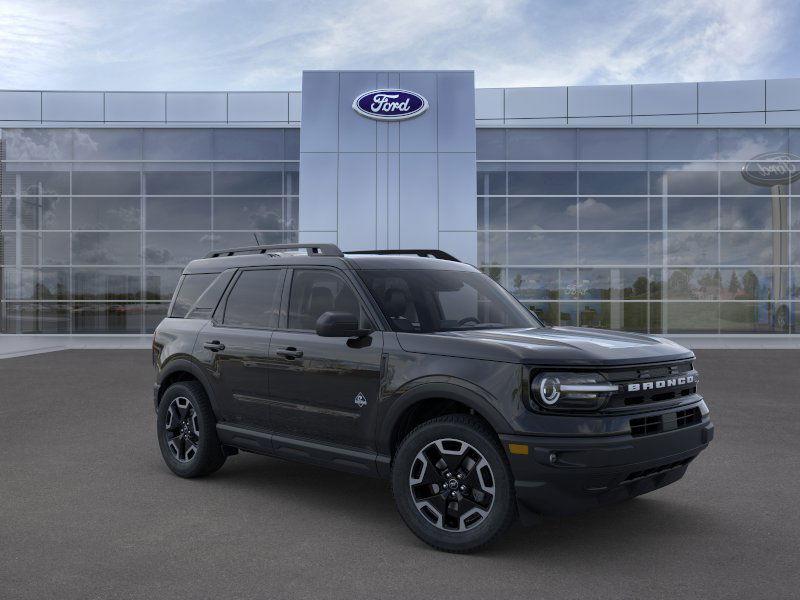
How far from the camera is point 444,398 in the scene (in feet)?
15.7

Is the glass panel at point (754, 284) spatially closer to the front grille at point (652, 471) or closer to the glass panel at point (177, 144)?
the glass panel at point (177, 144)

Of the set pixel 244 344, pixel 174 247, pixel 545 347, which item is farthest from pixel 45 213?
pixel 545 347

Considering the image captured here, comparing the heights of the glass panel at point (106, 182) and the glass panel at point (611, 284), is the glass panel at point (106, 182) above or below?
above

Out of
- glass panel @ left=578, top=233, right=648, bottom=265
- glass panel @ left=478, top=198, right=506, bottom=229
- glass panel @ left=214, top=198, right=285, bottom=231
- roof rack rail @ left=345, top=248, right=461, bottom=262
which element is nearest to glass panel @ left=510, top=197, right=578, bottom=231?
glass panel @ left=478, top=198, right=506, bottom=229

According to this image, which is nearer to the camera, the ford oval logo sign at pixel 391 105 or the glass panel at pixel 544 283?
the ford oval logo sign at pixel 391 105

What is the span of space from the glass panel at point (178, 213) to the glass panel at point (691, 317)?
17829 millimetres

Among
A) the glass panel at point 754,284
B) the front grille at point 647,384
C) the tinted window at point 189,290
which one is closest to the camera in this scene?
the front grille at point 647,384

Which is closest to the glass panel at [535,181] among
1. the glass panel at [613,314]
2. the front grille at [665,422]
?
the glass panel at [613,314]

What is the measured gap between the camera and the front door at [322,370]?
5055 millimetres

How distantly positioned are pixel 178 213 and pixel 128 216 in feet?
6.33

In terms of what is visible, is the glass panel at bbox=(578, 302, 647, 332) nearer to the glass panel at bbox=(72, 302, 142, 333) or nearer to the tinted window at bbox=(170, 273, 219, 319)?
the glass panel at bbox=(72, 302, 142, 333)

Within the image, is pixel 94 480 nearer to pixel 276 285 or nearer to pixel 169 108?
pixel 276 285

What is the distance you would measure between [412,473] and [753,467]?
12.8 ft

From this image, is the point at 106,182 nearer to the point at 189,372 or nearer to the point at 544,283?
the point at 544,283
